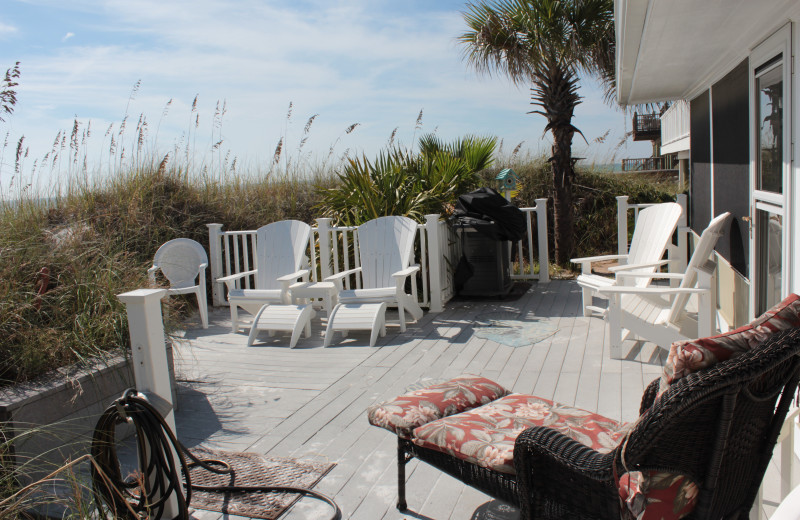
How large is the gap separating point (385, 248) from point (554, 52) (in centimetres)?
457

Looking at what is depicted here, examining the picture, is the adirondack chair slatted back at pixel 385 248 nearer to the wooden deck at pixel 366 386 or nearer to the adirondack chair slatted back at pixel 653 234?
the wooden deck at pixel 366 386

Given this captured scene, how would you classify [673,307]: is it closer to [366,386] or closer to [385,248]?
[366,386]

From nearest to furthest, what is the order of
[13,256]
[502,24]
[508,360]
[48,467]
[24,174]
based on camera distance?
[48,467] → [13,256] → [508,360] → [24,174] → [502,24]

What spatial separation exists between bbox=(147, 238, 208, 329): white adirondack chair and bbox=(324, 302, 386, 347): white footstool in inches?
71.6

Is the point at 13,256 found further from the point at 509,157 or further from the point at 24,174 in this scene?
the point at 509,157

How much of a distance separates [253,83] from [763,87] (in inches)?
421

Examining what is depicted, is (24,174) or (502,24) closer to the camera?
(24,174)

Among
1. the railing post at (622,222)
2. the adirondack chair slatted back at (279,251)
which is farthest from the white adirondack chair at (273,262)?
the railing post at (622,222)

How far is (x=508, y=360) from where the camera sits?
4.59 metres

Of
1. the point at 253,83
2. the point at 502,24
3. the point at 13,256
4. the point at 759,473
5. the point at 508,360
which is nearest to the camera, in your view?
the point at 759,473

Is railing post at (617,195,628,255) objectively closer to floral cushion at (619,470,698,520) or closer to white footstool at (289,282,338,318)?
white footstool at (289,282,338,318)

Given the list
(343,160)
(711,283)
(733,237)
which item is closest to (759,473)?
(711,283)

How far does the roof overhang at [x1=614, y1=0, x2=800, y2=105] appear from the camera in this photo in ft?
10.3

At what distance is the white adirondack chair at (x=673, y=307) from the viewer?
13.3 feet
